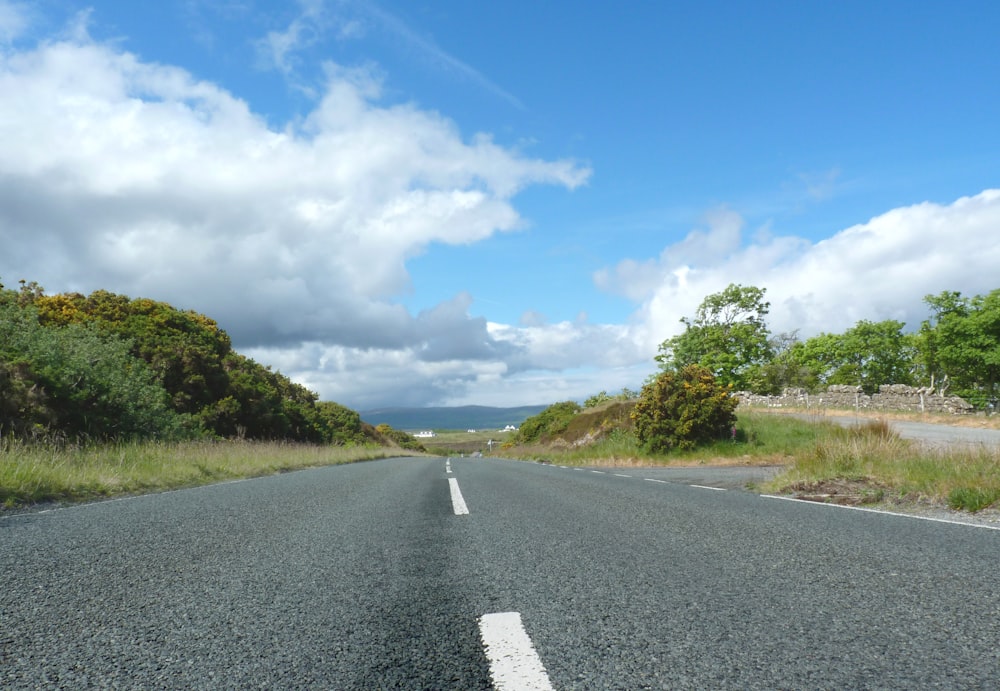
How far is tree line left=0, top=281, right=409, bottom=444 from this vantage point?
13945mm

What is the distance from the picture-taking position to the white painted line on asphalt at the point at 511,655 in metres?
2.09

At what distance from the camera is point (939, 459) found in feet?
29.6


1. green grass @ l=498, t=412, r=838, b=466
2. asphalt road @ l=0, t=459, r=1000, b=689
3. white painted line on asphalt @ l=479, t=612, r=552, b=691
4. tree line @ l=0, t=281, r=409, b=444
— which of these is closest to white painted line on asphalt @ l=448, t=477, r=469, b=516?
asphalt road @ l=0, t=459, r=1000, b=689

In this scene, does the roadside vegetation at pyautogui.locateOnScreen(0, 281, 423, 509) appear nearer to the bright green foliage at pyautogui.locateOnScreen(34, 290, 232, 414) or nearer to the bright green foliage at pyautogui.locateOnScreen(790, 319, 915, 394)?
the bright green foliage at pyautogui.locateOnScreen(34, 290, 232, 414)

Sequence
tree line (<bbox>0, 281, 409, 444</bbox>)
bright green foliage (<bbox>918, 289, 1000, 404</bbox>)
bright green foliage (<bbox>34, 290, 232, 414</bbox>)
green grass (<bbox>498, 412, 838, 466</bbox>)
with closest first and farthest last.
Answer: tree line (<bbox>0, 281, 409, 444</bbox>) → green grass (<bbox>498, 412, 838, 466</bbox>) → bright green foliage (<bbox>34, 290, 232, 414</bbox>) → bright green foliage (<bbox>918, 289, 1000, 404</bbox>)

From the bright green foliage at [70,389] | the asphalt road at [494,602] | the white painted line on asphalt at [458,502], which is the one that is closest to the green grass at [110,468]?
the bright green foliage at [70,389]

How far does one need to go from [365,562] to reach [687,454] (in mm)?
19444

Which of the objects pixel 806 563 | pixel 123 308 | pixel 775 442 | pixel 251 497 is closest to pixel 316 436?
pixel 123 308

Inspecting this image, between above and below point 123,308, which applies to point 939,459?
below

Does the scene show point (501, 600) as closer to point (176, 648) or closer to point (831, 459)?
point (176, 648)

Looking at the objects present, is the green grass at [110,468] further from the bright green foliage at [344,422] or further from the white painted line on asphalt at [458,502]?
the bright green foliage at [344,422]

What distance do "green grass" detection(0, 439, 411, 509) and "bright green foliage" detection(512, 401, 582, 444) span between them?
101 ft

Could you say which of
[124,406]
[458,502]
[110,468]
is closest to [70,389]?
[124,406]

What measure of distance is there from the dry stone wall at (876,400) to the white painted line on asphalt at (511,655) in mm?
39005
